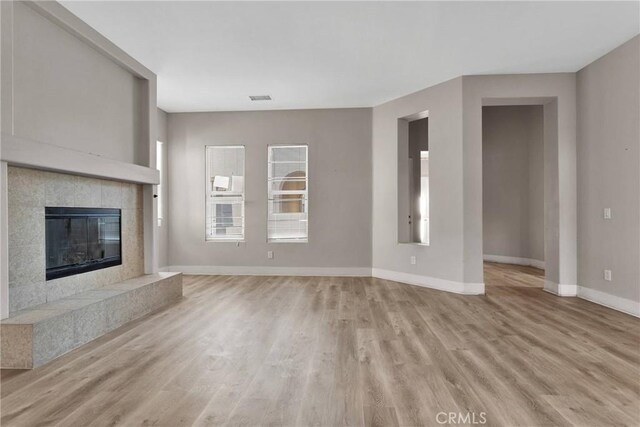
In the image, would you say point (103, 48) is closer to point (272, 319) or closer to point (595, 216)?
point (272, 319)

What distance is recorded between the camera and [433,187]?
5301 mm

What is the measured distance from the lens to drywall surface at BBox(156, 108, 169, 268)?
6457 mm

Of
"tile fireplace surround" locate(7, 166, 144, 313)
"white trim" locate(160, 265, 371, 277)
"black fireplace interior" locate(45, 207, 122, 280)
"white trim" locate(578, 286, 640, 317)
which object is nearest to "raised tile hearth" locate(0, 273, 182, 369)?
"tile fireplace surround" locate(7, 166, 144, 313)

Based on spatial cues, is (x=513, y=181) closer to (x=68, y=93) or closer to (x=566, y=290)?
(x=566, y=290)

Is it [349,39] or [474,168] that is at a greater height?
[349,39]

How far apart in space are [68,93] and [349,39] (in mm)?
2833

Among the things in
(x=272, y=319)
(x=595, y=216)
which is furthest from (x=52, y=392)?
(x=595, y=216)

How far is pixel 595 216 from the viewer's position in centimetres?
443

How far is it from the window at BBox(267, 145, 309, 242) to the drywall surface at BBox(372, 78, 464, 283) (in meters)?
1.33

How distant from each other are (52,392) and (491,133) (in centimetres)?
854

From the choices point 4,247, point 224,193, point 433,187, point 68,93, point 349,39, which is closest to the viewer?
point 4,247

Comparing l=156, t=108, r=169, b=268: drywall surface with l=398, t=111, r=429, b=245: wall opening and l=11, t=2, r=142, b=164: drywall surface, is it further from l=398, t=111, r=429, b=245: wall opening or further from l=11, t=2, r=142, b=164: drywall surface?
l=398, t=111, r=429, b=245: wall opening

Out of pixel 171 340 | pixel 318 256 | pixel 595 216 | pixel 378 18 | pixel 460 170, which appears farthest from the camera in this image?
pixel 318 256

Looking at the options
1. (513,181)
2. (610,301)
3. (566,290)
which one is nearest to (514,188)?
(513,181)
